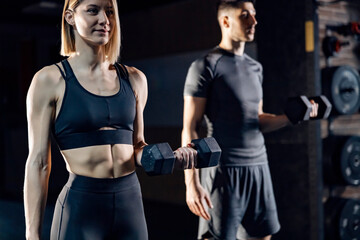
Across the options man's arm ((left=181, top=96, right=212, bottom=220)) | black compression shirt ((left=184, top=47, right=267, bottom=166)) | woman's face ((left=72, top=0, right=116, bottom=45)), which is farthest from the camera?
black compression shirt ((left=184, top=47, right=267, bottom=166))

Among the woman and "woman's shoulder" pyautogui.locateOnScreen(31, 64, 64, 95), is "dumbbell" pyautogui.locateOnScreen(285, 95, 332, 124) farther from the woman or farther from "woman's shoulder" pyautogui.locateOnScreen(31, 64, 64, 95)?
"woman's shoulder" pyautogui.locateOnScreen(31, 64, 64, 95)

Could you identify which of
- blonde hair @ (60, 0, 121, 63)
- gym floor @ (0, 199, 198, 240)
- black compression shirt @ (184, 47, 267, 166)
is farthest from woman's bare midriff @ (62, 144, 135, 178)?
gym floor @ (0, 199, 198, 240)

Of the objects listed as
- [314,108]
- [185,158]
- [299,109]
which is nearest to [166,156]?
[185,158]

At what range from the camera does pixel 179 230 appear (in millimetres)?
4836

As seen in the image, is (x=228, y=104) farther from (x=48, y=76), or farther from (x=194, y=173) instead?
(x=48, y=76)

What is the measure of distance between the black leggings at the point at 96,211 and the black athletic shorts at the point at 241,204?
955 mm

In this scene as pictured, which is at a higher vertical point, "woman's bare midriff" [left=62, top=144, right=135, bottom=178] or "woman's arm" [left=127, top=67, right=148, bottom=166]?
"woman's arm" [left=127, top=67, right=148, bottom=166]

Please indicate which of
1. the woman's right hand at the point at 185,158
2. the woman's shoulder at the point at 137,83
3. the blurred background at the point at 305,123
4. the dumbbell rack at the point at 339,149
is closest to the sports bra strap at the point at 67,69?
the woman's shoulder at the point at 137,83

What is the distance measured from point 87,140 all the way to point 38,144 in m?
0.16

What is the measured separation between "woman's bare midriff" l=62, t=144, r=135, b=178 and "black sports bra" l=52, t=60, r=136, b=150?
0.7 inches

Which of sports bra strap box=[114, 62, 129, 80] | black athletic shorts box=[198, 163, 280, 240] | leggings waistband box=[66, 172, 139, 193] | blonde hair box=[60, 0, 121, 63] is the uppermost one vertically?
blonde hair box=[60, 0, 121, 63]

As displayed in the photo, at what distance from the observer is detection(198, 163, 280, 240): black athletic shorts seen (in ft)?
8.25

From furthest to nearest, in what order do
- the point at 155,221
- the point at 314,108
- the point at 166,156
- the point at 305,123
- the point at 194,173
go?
the point at 155,221, the point at 305,123, the point at 314,108, the point at 194,173, the point at 166,156

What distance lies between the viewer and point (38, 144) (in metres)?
1.57
